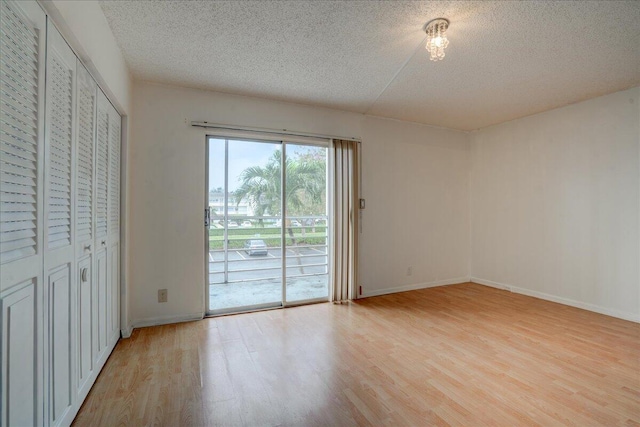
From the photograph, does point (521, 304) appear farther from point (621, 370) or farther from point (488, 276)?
point (621, 370)

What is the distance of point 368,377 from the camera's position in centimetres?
205

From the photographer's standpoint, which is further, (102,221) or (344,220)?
(344,220)

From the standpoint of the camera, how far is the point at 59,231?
1455mm

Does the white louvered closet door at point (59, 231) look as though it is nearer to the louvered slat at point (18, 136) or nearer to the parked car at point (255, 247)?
the louvered slat at point (18, 136)

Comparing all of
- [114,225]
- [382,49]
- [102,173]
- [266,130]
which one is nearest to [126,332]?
[114,225]

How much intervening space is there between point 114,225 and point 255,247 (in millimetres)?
1502

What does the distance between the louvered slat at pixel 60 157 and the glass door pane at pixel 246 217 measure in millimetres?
1846

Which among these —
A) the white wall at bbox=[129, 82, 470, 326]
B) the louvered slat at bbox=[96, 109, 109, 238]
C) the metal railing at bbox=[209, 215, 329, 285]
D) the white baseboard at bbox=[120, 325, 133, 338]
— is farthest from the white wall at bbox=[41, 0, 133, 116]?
the white baseboard at bbox=[120, 325, 133, 338]

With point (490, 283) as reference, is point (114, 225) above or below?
above

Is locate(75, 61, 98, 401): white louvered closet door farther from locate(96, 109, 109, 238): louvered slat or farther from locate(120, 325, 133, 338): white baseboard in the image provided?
locate(120, 325, 133, 338): white baseboard

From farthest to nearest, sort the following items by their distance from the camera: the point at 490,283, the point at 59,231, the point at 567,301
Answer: the point at 490,283, the point at 567,301, the point at 59,231

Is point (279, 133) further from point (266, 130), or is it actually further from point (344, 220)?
point (344, 220)

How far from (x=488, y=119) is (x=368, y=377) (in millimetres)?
3985

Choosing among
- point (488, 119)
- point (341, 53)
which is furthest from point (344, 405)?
point (488, 119)
